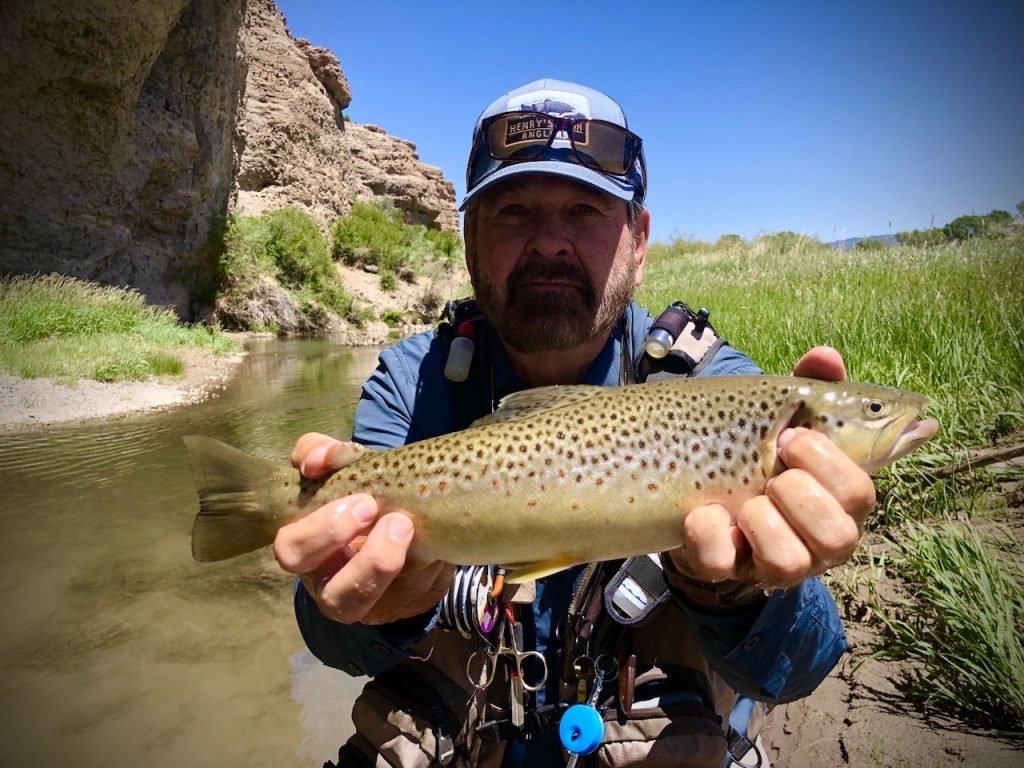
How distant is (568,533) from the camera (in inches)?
73.8

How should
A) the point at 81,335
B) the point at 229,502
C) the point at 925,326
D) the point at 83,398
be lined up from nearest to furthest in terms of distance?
the point at 229,502 → the point at 925,326 → the point at 83,398 → the point at 81,335

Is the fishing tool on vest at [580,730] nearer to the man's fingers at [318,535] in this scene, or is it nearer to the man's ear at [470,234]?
the man's fingers at [318,535]

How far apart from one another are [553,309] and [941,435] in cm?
291

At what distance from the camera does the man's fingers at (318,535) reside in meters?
1.83

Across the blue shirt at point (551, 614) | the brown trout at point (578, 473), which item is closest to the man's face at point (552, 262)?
the blue shirt at point (551, 614)

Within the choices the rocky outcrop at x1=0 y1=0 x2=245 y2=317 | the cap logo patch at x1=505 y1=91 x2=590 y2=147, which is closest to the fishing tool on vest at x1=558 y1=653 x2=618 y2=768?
the cap logo patch at x1=505 y1=91 x2=590 y2=147

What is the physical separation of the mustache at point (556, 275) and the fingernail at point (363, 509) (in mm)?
1382

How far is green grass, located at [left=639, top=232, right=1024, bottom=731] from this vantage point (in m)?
2.43

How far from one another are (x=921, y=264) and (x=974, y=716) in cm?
805

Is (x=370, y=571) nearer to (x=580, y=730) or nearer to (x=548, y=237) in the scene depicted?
(x=580, y=730)

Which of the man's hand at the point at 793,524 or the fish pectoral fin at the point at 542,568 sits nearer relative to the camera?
the man's hand at the point at 793,524

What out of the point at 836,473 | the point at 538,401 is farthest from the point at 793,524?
the point at 538,401

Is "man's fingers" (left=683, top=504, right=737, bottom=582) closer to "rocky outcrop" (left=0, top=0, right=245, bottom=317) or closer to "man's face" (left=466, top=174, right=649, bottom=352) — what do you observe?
"man's face" (left=466, top=174, right=649, bottom=352)

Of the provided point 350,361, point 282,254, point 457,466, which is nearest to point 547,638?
point 457,466
